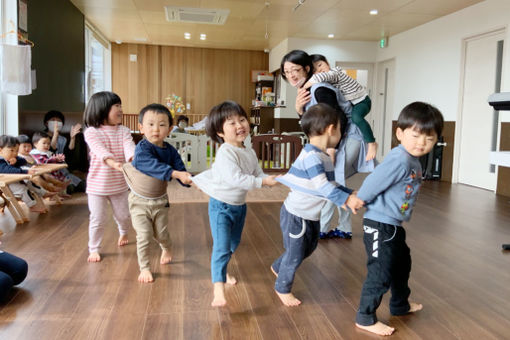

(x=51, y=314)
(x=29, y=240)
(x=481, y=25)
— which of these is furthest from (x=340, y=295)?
(x=481, y=25)

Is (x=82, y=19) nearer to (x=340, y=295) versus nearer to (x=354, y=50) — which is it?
(x=354, y=50)

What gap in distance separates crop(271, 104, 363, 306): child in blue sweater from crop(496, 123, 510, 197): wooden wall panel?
13.7 ft

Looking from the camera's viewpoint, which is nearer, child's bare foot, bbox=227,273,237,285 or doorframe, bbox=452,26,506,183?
child's bare foot, bbox=227,273,237,285

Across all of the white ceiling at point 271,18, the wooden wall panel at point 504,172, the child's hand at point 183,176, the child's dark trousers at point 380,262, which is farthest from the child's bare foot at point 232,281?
the white ceiling at point 271,18

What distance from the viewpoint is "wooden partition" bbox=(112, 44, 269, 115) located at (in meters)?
10.0

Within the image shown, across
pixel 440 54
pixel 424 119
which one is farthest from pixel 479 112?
pixel 424 119

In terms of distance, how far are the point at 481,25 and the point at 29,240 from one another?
5757mm

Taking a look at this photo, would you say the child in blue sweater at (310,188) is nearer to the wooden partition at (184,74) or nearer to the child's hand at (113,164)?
the child's hand at (113,164)

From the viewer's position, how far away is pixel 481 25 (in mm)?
5441

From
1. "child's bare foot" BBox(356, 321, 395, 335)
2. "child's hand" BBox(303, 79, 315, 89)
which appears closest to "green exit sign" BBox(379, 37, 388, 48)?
"child's hand" BBox(303, 79, 315, 89)

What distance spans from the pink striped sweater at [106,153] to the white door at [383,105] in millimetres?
6470

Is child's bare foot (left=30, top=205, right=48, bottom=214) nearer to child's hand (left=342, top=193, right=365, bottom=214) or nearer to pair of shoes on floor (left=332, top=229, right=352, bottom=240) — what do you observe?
pair of shoes on floor (left=332, top=229, right=352, bottom=240)

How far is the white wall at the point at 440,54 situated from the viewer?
207 inches

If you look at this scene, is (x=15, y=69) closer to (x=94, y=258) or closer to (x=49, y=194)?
(x=49, y=194)
